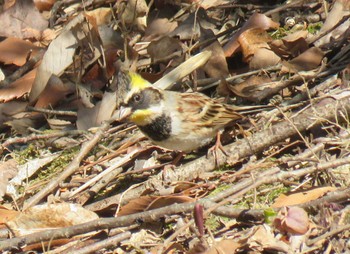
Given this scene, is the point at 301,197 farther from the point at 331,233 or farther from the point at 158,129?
the point at 158,129

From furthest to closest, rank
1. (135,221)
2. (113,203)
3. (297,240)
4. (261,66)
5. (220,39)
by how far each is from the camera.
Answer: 1. (220,39)
2. (261,66)
3. (113,203)
4. (135,221)
5. (297,240)

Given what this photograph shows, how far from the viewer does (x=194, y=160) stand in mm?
5707

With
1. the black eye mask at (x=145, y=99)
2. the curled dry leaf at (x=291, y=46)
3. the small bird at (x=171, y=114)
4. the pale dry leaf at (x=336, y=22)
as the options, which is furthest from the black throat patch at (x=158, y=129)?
the pale dry leaf at (x=336, y=22)

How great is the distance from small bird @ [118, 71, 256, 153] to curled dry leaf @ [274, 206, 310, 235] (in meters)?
1.63

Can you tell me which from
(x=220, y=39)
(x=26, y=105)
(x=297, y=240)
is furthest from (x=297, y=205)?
(x=26, y=105)

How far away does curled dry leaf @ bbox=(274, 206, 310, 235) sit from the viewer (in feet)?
13.9

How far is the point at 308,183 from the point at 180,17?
2.81 metres

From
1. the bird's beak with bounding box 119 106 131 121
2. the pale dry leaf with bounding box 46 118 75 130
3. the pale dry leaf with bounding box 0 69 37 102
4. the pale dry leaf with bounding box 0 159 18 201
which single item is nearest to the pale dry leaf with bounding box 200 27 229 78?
the bird's beak with bounding box 119 106 131 121

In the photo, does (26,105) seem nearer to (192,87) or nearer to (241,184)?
(192,87)

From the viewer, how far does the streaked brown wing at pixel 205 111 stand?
589 centimetres

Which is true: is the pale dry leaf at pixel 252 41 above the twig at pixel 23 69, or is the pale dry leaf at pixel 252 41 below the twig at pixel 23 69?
above

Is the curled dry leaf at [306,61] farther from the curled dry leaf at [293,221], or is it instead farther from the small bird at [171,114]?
the curled dry leaf at [293,221]

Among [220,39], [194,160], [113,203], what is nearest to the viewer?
[113,203]

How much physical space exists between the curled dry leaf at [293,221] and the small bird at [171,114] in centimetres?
163
